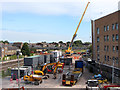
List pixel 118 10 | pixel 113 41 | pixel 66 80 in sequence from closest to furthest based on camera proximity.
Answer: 1. pixel 66 80
2. pixel 118 10
3. pixel 113 41

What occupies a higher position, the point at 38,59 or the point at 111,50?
the point at 111,50

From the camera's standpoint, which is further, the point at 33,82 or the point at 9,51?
the point at 9,51

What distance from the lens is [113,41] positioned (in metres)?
26.5

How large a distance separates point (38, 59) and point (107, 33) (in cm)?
1689

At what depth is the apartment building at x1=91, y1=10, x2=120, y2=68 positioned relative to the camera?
25248 mm

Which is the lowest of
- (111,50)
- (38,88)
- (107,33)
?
(38,88)

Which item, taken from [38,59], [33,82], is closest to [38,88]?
[33,82]

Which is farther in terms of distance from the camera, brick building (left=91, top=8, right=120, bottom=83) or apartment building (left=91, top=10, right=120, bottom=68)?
apartment building (left=91, top=10, right=120, bottom=68)

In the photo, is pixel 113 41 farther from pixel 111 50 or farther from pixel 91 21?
pixel 91 21

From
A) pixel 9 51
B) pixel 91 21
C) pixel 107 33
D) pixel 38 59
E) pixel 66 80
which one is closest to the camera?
pixel 66 80

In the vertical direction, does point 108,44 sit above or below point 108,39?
below

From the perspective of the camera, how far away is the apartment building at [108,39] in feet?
82.8

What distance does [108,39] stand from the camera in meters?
28.6

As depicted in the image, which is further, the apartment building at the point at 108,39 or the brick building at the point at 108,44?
the apartment building at the point at 108,39
